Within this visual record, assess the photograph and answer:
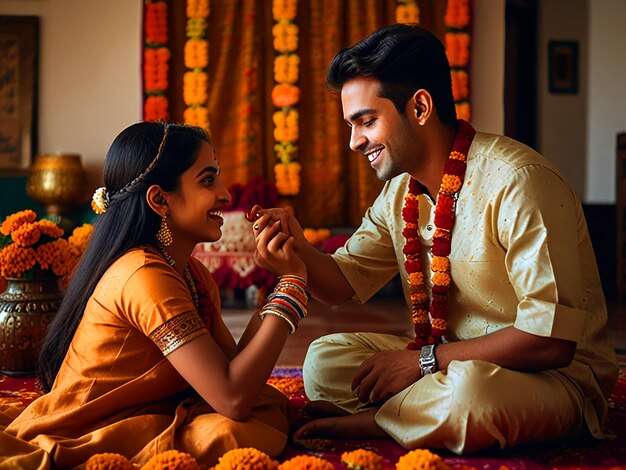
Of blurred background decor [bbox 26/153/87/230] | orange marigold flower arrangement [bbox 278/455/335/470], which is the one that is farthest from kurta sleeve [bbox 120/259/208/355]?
blurred background decor [bbox 26/153/87/230]

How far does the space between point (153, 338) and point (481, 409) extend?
0.84 metres

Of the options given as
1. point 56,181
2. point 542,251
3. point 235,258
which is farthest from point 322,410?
point 56,181

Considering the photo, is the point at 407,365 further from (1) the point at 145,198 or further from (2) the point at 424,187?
(1) the point at 145,198

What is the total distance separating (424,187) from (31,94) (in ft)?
16.3

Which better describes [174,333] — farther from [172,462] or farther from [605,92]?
[605,92]

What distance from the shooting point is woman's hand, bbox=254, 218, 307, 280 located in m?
2.14

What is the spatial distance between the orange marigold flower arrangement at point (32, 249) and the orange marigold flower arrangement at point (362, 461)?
6.12ft

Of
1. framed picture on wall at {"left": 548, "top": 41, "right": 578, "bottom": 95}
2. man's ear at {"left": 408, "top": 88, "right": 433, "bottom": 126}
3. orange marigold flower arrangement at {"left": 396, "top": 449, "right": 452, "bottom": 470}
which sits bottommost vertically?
orange marigold flower arrangement at {"left": 396, "top": 449, "right": 452, "bottom": 470}

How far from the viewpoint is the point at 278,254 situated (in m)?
2.17

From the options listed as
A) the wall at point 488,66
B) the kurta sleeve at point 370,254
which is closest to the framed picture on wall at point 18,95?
the wall at point 488,66

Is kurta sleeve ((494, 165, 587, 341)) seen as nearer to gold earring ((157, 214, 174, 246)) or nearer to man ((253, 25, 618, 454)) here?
man ((253, 25, 618, 454))

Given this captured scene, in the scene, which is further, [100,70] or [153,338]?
[100,70]

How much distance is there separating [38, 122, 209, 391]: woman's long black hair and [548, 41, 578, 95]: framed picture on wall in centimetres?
715

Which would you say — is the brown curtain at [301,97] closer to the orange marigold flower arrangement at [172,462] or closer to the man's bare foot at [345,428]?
the man's bare foot at [345,428]
